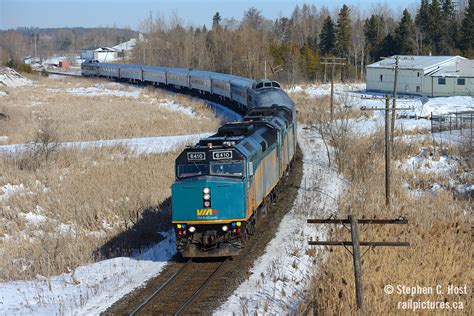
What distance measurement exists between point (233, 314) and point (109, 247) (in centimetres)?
805

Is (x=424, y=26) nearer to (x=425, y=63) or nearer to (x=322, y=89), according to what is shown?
(x=322, y=89)

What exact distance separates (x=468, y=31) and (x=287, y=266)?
80631 mm

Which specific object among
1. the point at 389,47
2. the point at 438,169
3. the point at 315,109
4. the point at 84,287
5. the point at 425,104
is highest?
the point at 389,47

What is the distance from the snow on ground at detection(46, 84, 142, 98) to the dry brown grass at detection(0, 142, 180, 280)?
140 feet

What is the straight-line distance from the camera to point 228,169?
53.6ft

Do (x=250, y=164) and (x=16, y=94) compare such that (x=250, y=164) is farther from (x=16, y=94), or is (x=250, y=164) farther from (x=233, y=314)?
(x=16, y=94)

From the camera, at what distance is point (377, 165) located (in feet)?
108

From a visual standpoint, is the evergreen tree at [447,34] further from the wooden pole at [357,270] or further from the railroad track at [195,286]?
the wooden pole at [357,270]

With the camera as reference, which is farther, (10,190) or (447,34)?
(447,34)

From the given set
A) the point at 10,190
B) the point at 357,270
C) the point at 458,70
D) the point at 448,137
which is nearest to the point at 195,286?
the point at 357,270

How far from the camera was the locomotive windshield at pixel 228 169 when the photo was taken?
16312 mm

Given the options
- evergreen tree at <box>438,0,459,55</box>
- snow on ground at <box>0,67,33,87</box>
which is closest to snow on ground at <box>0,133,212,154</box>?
snow on ground at <box>0,67,33,87</box>

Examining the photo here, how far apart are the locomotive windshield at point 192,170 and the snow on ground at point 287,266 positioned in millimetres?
2800

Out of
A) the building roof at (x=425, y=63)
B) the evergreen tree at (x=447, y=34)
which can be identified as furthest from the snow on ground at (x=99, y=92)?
the evergreen tree at (x=447, y=34)
